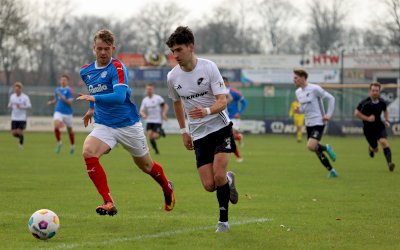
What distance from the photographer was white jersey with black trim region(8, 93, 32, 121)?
1112 inches

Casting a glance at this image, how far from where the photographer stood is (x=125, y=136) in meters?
9.92

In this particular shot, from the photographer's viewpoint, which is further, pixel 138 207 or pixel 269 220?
pixel 138 207

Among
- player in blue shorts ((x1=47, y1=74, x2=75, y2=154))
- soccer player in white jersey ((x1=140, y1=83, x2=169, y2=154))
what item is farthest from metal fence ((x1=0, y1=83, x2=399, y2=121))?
player in blue shorts ((x1=47, y1=74, x2=75, y2=154))

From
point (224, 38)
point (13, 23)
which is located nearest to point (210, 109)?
point (13, 23)

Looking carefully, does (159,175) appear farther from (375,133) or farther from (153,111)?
(153,111)

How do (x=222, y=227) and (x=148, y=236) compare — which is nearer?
(x=148, y=236)

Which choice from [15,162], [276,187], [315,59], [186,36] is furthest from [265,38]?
[186,36]

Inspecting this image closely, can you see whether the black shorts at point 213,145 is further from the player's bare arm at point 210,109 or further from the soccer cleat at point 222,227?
the soccer cleat at point 222,227

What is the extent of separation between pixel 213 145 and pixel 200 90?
2.08ft

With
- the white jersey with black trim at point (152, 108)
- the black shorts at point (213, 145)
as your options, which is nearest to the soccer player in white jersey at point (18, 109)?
the white jersey with black trim at point (152, 108)

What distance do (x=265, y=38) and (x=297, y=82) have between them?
64.8 meters

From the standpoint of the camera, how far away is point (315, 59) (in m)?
57.5

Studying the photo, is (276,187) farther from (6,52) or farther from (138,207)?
(6,52)

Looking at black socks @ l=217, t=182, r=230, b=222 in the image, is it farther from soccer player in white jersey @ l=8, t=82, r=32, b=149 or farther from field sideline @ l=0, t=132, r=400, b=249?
soccer player in white jersey @ l=8, t=82, r=32, b=149
